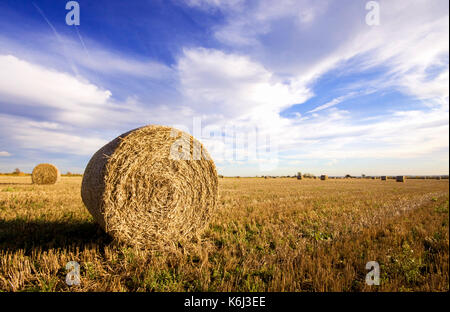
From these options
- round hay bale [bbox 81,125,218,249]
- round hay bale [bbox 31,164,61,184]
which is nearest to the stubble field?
round hay bale [bbox 81,125,218,249]

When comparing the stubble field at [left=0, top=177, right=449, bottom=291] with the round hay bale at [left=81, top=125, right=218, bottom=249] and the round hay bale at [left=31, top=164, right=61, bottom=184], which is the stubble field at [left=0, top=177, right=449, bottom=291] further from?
the round hay bale at [left=31, top=164, right=61, bottom=184]

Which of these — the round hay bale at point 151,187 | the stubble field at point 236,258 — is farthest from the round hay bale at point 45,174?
the round hay bale at point 151,187

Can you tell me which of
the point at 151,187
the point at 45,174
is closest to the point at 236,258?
the point at 151,187

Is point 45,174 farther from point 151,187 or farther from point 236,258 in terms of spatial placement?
point 236,258

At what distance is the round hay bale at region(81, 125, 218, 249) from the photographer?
4.16 meters

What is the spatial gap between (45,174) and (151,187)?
18.8 m

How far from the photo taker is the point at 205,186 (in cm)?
540

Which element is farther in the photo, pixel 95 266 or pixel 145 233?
→ pixel 145 233

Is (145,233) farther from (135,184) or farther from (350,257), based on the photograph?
(350,257)

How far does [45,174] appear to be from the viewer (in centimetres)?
1845

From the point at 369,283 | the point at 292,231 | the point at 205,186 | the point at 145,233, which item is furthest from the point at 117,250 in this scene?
the point at 369,283
